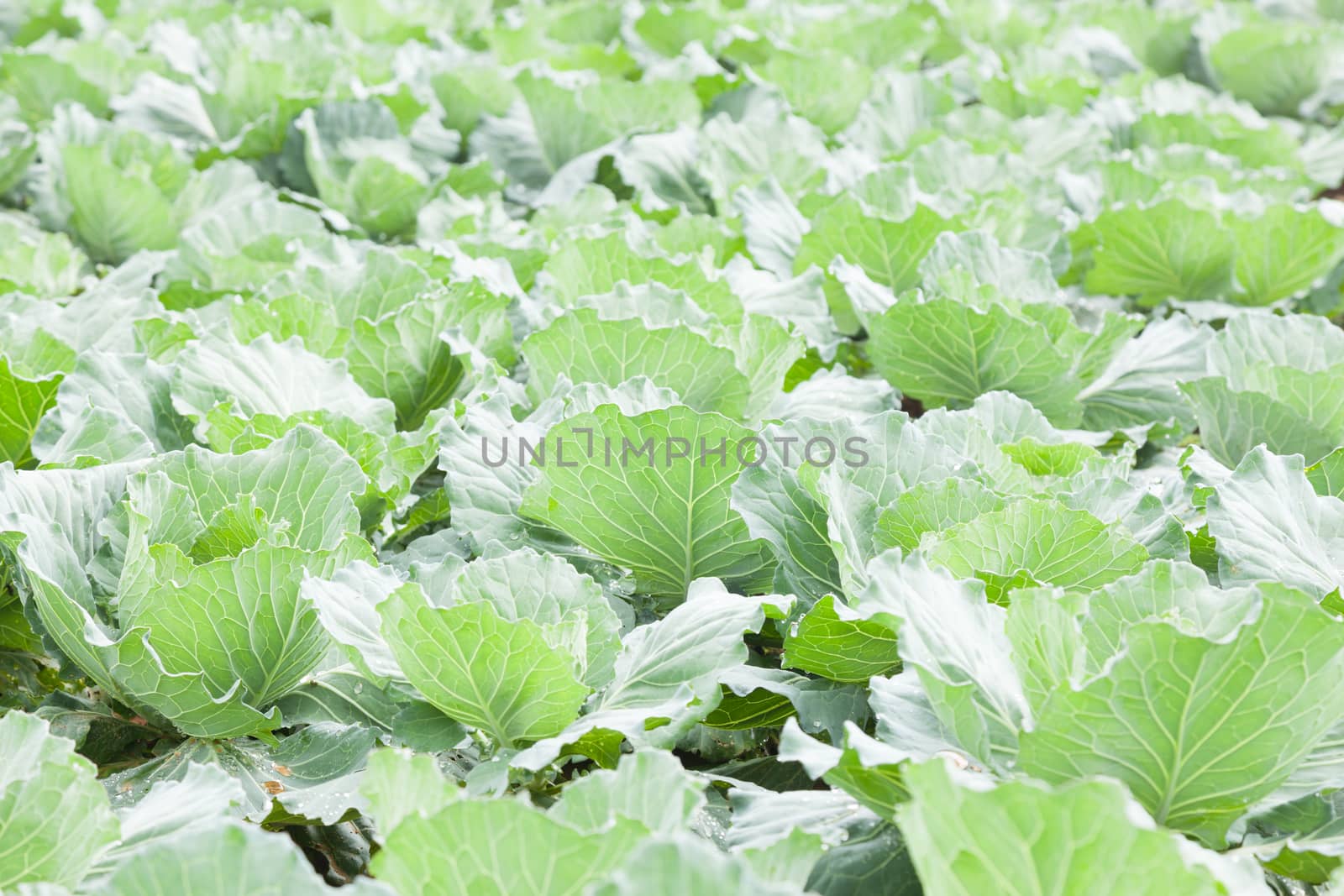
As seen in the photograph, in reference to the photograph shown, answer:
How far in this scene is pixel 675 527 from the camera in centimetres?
192

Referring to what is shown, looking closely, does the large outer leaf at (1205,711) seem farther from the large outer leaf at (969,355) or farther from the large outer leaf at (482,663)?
the large outer leaf at (969,355)

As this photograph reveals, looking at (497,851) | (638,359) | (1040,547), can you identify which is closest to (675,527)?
(638,359)

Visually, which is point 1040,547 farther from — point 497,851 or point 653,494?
point 497,851

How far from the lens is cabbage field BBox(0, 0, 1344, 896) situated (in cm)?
133

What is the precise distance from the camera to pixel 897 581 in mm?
1533

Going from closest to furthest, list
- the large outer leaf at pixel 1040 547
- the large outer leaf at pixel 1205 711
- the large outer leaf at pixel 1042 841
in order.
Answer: the large outer leaf at pixel 1042 841 < the large outer leaf at pixel 1205 711 < the large outer leaf at pixel 1040 547

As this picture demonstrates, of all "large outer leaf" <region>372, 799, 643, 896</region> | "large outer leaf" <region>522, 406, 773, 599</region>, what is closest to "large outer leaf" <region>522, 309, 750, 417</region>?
"large outer leaf" <region>522, 406, 773, 599</region>

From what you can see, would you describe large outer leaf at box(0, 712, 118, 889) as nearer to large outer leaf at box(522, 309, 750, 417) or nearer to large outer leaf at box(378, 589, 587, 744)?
large outer leaf at box(378, 589, 587, 744)

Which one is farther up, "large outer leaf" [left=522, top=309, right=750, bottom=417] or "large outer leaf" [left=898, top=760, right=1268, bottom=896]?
"large outer leaf" [left=898, top=760, right=1268, bottom=896]

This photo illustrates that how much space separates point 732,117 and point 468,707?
9.66 ft

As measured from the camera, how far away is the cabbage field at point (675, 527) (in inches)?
52.4

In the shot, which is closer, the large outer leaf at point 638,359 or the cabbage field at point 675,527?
the cabbage field at point 675,527

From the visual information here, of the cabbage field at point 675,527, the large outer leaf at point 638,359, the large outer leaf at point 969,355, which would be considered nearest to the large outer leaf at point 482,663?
the cabbage field at point 675,527

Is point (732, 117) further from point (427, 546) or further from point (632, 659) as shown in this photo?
point (632, 659)
